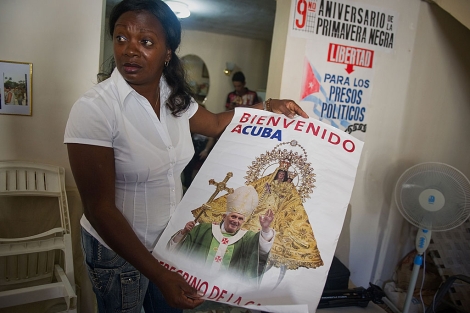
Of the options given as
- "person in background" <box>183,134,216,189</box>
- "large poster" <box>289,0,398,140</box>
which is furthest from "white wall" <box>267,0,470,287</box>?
"person in background" <box>183,134,216,189</box>

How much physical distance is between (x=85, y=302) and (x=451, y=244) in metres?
2.36

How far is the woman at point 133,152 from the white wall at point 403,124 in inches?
52.0

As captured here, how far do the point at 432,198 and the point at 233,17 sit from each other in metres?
3.04

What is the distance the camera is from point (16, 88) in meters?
1.77

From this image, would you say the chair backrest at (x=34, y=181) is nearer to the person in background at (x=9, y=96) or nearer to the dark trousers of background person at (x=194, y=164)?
the person in background at (x=9, y=96)

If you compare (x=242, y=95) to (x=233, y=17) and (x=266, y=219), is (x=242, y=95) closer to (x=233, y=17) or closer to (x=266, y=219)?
(x=233, y=17)

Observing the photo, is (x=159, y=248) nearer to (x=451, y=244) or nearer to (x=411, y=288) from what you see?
(x=411, y=288)

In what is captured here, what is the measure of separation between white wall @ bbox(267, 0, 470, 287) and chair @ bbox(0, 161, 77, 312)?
54.9 inches

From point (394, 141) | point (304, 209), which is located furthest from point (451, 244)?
point (304, 209)

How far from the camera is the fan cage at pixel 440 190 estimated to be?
5.85 ft

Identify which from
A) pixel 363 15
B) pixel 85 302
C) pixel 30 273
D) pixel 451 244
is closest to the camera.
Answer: pixel 30 273

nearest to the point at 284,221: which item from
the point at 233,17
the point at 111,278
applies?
the point at 111,278

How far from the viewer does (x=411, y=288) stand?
6.35 ft

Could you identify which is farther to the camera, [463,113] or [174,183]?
[463,113]
